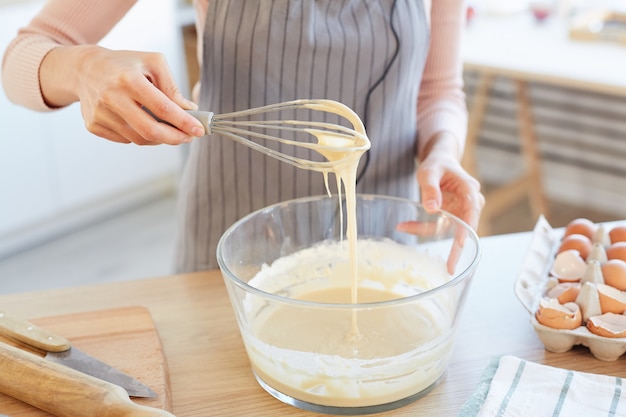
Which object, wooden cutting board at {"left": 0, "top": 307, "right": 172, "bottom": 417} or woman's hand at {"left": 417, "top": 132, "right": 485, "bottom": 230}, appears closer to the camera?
wooden cutting board at {"left": 0, "top": 307, "right": 172, "bottom": 417}

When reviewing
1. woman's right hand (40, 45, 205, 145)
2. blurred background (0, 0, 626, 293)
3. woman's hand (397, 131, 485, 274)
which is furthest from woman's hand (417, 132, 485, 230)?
blurred background (0, 0, 626, 293)

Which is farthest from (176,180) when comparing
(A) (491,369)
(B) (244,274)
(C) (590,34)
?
(A) (491,369)

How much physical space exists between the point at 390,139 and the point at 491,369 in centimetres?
49

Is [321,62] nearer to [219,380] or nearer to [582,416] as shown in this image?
[219,380]

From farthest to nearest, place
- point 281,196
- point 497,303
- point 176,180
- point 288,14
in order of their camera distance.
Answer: point 176,180, point 281,196, point 288,14, point 497,303

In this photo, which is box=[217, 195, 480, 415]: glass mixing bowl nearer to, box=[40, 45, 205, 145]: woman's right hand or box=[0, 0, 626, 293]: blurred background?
box=[40, 45, 205, 145]: woman's right hand

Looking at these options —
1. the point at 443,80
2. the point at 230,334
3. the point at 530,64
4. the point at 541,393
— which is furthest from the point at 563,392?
the point at 530,64

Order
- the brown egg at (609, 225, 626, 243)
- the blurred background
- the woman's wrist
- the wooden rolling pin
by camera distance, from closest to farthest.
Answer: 1. the wooden rolling pin
2. the woman's wrist
3. the brown egg at (609, 225, 626, 243)
4. the blurred background

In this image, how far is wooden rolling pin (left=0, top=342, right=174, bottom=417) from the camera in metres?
0.72

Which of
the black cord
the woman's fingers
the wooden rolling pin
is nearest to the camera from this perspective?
the wooden rolling pin

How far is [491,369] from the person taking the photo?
857 millimetres

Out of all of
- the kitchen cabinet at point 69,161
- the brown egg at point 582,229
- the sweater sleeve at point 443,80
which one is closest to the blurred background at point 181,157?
the kitchen cabinet at point 69,161

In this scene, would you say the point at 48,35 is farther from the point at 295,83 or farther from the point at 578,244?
the point at 578,244

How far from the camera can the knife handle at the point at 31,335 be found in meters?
0.87
